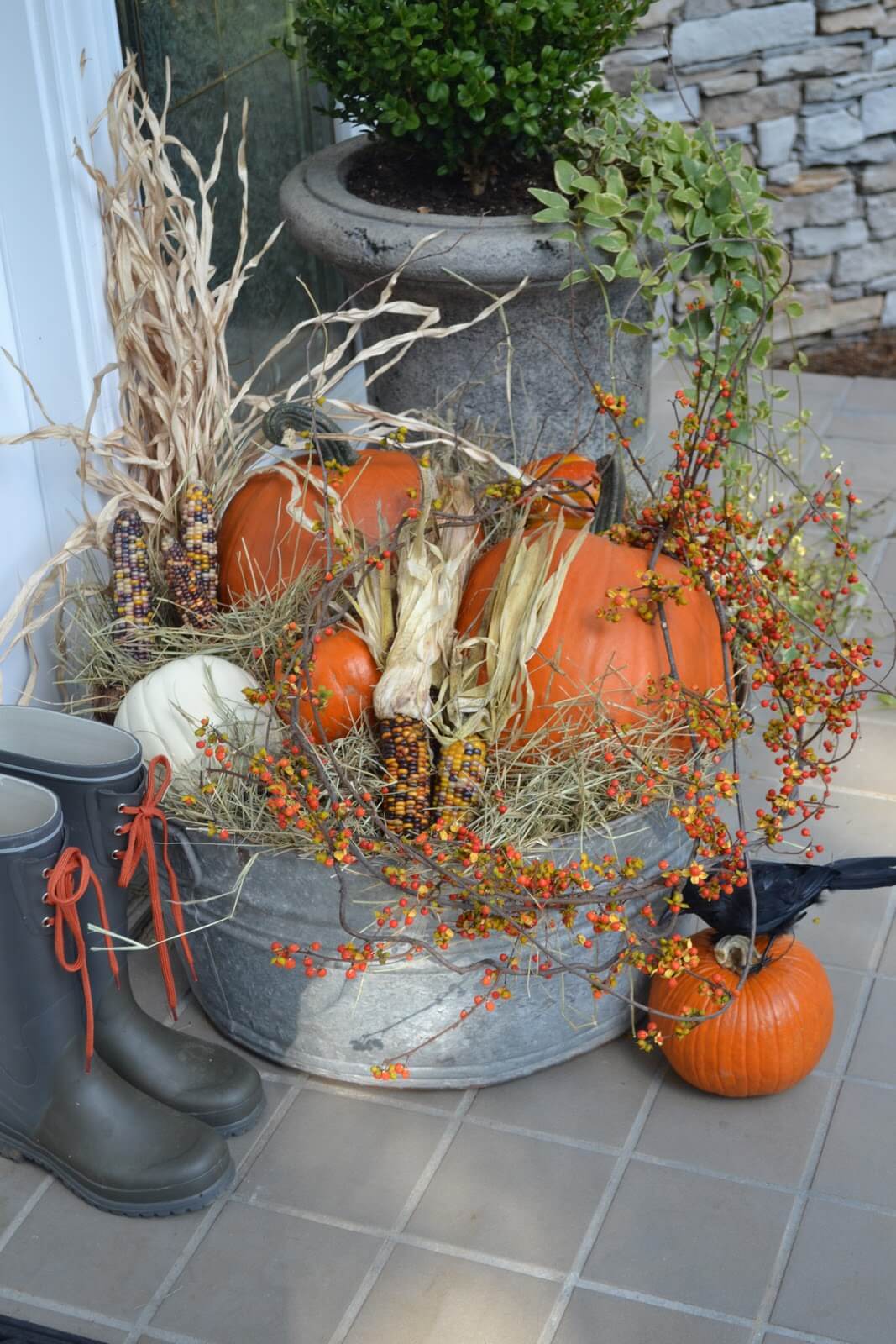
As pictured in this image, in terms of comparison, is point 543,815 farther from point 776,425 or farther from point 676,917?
point 776,425

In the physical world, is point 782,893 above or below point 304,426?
below

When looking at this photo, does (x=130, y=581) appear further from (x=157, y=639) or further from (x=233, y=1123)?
(x=233, y=1123)

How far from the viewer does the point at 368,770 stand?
5.90 feet

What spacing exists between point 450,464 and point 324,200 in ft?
2.29

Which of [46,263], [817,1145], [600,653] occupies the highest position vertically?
[46,263]

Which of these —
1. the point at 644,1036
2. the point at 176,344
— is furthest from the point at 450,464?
the point at 644,1036

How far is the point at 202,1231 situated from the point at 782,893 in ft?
2.74

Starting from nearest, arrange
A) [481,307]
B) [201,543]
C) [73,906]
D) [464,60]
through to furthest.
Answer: [73,906] → [201,543] → [464,60] → [481,307]

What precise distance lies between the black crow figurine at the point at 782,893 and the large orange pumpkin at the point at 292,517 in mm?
710

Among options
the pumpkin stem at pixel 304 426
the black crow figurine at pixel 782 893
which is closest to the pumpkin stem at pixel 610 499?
the pumpkin stem at pixel 304 426

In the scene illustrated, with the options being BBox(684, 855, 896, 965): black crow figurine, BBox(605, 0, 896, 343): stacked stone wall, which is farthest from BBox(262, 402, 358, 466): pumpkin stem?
BBox(605, 0, 896, 343): stacked stone wall

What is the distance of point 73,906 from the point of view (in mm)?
1554

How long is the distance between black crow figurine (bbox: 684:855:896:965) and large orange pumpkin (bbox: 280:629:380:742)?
516 mm

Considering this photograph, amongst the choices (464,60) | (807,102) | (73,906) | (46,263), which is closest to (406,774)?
(73,906)
